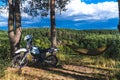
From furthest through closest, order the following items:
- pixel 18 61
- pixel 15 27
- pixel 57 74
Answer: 1. pixel 15 27
2. pixel 18 61
3. pixel 57 74

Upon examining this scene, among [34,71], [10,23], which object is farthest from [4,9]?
[34,71]

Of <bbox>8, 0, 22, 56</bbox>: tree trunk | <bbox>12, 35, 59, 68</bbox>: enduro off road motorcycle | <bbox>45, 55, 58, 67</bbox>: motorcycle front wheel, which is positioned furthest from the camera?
<bbox>8, 0, 22, 56</bbox>: tree trunk

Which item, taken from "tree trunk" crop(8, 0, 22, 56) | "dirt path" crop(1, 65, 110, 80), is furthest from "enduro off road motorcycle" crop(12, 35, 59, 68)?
"tree trunk" crop(8, 0, 22, 56)

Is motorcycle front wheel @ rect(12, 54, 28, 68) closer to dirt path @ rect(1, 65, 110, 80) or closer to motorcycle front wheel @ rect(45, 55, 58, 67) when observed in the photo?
dirt path @ rect(1, 65, 110, 80)

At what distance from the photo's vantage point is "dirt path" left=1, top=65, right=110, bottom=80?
46.9 feet

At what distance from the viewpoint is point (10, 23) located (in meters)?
18.7

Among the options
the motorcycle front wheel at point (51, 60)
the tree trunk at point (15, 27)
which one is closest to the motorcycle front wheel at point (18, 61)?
the motorcycle front wheel at point (51, 60)

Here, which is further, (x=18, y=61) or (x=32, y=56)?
(x=32, y=56)

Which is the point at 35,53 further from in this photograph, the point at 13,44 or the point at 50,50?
the point at 13,44

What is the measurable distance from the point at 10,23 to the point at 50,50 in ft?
9.95

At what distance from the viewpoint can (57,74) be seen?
1519cm

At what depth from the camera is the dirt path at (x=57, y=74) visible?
14.3m

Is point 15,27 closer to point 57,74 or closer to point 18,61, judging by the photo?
point 18,61

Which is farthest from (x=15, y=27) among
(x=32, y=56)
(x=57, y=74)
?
(x=57, y=74)
